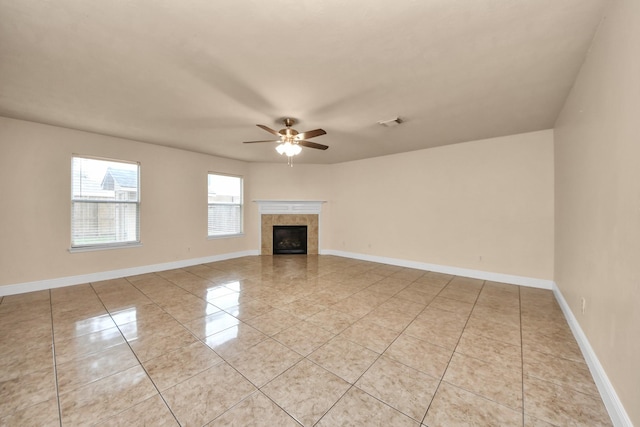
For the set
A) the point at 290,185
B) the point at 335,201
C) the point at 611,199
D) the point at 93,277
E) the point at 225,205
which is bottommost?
the point at 93,277

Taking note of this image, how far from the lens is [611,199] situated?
5.50ft

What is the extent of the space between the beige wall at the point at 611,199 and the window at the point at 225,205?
6.27m

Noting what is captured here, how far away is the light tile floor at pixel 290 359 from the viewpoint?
156 cm

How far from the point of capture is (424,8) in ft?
5.24

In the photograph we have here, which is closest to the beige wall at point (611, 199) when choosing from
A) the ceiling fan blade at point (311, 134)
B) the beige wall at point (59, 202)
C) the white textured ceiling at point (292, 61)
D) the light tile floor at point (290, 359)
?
the white textured ceiling at point (292, 61)

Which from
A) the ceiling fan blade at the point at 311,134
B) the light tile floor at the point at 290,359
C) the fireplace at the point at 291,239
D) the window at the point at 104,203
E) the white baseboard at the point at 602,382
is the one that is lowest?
the light tile floor at the point at 290,359

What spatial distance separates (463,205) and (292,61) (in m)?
4.16

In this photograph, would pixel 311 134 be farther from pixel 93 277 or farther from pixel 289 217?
pixel 93 277

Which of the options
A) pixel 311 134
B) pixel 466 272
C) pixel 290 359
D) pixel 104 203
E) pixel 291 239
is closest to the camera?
pixel 290 359

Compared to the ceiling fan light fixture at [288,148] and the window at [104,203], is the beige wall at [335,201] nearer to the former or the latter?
the window at [104,203]

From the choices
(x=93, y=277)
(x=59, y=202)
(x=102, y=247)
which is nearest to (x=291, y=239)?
(x=102, y=247)

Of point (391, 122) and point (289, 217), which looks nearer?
point (391, 122)

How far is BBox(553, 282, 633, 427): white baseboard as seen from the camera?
1424mm

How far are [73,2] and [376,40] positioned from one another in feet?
6.74
